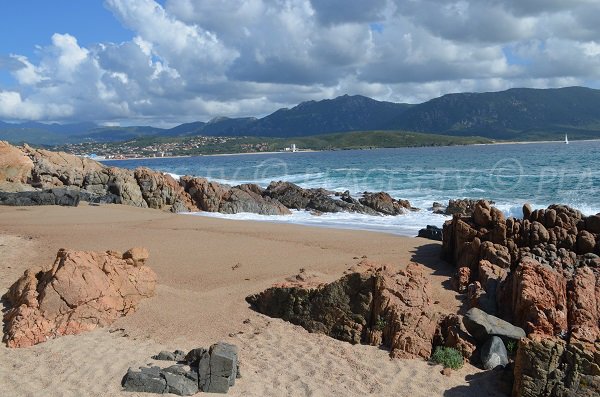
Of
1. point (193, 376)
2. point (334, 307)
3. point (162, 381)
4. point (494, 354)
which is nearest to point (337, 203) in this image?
point (334, 307)

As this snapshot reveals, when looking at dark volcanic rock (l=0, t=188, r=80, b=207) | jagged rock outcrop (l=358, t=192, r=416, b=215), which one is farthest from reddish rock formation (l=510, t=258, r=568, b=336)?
dark volcanic rock (l=0, t=188, r=80, b=207)

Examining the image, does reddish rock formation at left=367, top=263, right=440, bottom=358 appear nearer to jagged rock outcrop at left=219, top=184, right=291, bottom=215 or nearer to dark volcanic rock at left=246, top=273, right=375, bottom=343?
dark volcanic rock at left=246, top=273, right=375, bottom=343

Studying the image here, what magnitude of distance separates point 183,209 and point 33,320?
21.3 metres

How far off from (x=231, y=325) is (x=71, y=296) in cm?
328

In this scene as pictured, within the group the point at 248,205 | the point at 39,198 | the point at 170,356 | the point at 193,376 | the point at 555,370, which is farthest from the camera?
the point at 248,205

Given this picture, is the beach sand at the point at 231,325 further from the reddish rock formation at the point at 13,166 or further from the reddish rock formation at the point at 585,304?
the reddish rock formation at the point at 13,166

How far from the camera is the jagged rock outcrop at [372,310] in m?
9.68

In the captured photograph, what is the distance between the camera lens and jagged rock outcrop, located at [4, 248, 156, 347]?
9.85 metres

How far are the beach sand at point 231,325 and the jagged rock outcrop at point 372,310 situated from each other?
32cm

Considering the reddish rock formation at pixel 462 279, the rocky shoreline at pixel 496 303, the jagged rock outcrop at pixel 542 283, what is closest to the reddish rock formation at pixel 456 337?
the rocky shoreline at pixel 496 303

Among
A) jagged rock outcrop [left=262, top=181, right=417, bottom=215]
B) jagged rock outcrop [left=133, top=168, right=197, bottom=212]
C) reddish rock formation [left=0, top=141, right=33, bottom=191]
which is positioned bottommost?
jagged rock outcrop [left=262, top=181, right=417, bottom=215]

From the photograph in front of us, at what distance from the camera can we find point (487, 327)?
944cm

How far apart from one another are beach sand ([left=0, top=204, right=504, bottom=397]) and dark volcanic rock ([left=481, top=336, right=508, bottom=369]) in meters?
0.26

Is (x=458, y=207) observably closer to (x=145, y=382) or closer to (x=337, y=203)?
(x=337, y=203)
